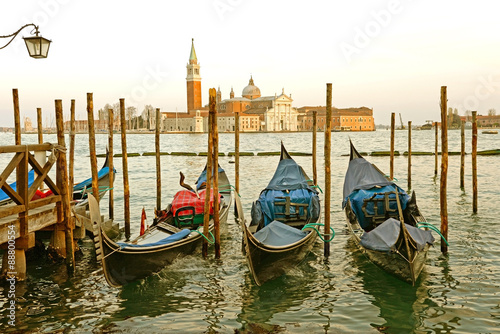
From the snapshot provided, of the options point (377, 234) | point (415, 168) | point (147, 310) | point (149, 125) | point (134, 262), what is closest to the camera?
point (147, 310)

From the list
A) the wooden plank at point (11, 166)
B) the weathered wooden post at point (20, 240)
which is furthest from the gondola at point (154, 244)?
the wooden plank at point (11, 166)

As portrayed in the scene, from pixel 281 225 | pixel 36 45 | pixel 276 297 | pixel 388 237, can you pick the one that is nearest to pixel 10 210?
pixel 36 45

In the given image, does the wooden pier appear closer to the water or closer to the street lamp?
the water

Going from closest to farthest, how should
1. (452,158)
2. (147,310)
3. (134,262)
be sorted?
(147,310)
(134,262)
(452,158)

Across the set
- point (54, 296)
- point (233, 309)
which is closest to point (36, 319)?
point (54, 296)

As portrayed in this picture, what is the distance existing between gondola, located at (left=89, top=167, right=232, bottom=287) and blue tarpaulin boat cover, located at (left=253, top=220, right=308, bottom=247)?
78 centimetres

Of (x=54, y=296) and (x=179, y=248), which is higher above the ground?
(x=179, y=248)

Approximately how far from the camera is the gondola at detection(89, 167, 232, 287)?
4199mm

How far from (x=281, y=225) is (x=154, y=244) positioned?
4.63 ft

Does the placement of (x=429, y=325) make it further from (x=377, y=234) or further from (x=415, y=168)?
(x=415, y=168)

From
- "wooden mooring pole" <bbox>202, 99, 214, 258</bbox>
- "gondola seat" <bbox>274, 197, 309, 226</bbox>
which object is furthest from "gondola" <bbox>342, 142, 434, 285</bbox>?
"wooden mooring pole" <bbox>202, 99, 214, 258</bbox>

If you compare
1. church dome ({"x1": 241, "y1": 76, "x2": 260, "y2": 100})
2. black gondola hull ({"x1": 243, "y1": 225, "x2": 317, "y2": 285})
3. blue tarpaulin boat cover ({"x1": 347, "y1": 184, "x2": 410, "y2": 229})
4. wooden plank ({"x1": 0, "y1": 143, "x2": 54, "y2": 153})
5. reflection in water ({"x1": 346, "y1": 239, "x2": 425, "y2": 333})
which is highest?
church dome ({"x1": 241, "y1": 76, "x2": 260, "y2": 100})

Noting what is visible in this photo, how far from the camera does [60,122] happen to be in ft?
16.3

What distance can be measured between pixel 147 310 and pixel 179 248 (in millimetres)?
905
